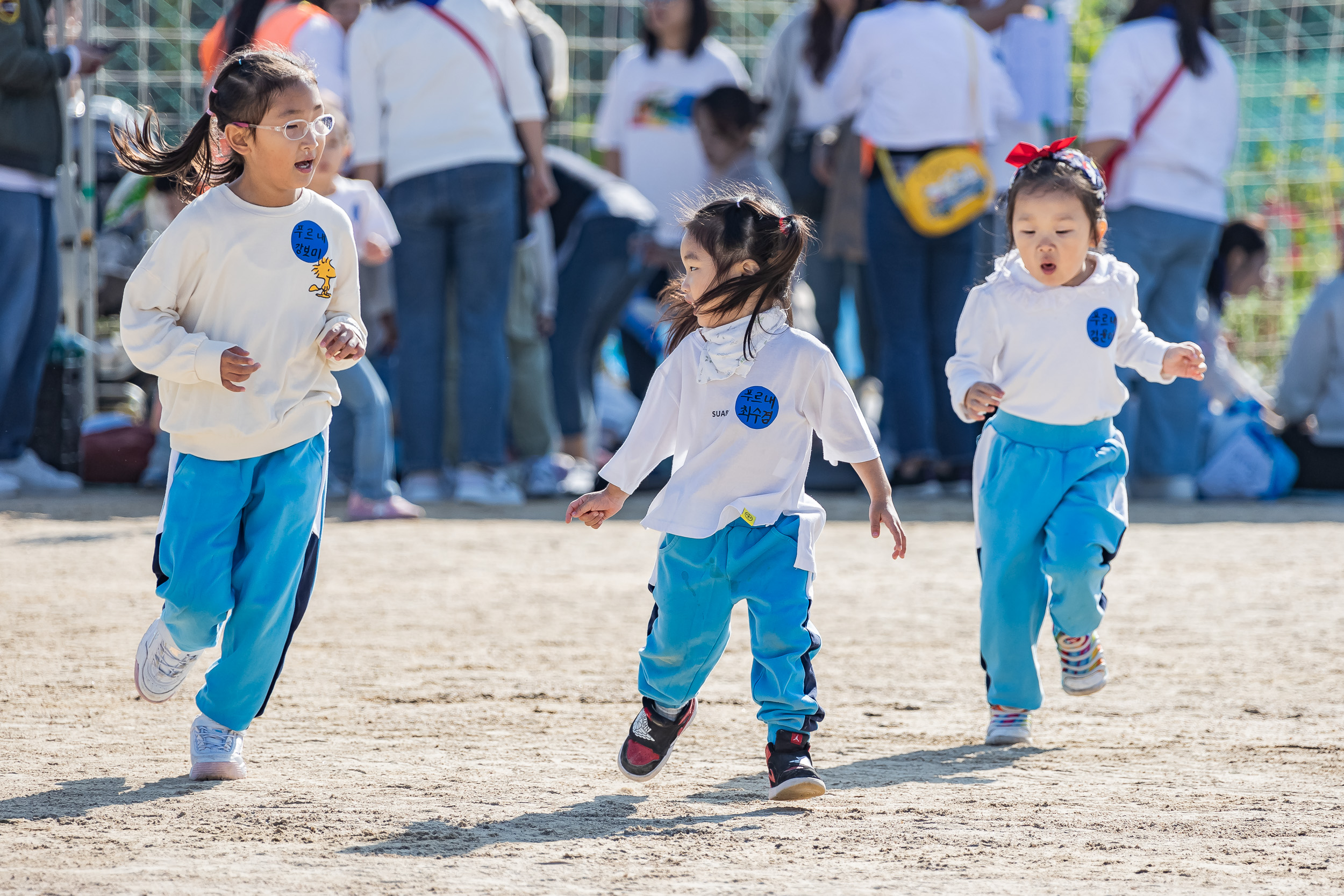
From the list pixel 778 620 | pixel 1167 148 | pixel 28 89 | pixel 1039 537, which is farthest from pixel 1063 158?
pixel 28 89

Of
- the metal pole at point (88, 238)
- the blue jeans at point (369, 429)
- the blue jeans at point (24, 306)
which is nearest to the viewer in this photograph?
the blue jeans at point (369, 429)

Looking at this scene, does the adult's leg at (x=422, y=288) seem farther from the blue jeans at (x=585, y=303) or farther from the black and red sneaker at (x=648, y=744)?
the black and red sneaker at (x=648, y=744)

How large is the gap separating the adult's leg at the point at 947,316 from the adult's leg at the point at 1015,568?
12.2ft

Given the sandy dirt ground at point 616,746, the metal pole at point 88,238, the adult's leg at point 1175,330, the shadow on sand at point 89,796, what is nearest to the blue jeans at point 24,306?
the metal pole at point 88,238

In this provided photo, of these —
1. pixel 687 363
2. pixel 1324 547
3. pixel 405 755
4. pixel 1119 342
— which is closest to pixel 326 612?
pixel 405 755

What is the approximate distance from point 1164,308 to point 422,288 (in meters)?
3.42

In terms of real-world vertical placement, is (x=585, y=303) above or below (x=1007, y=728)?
above

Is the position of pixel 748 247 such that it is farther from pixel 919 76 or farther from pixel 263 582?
pixel 919 76

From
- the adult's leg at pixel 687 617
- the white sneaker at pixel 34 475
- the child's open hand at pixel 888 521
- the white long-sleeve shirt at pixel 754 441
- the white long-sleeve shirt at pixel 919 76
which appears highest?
the white long-sleeve shirt at pixel 919 76

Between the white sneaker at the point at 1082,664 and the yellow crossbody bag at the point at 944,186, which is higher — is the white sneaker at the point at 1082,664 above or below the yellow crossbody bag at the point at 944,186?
below

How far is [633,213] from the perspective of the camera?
25.8 ft

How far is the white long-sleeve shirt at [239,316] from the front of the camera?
131 inches

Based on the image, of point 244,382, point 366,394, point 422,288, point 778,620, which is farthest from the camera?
point 422,288

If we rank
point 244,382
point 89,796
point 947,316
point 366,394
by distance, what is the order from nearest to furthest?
point 89,796, point 244,382, point 366,394, point 947,316
